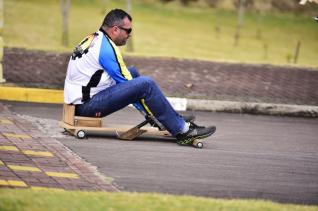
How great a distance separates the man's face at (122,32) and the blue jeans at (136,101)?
17.9 inches

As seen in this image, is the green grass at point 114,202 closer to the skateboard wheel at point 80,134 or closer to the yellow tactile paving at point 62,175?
the yellow tactile paving at point 62,175

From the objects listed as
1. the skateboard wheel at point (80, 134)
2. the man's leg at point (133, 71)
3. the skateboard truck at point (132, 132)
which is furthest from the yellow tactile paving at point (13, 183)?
the man's leg at point (133, 71)

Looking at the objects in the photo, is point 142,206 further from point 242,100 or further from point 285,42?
point 285,42

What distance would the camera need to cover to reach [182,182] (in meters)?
7.00

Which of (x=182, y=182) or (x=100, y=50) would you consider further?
(x=100, y=50)

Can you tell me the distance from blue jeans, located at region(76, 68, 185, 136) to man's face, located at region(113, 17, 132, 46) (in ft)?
1.49

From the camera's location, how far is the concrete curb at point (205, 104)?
11.2 metres

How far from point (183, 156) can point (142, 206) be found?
7.91ft

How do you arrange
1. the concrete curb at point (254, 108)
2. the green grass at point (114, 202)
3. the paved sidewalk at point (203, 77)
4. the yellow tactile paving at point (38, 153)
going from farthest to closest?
the paved sidewalk at point (203, 77) → the concrete curb at point (254, 108) → the yellow tactile paving at point (38, 153) → the green grass at point (114, 202)

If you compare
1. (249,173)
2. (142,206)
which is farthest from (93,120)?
(142,206)

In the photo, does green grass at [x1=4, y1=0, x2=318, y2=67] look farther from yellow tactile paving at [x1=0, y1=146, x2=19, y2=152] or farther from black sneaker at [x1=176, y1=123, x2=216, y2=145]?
yellow tactile paving at [x1=0, y1=146, x2=19, y2=152]

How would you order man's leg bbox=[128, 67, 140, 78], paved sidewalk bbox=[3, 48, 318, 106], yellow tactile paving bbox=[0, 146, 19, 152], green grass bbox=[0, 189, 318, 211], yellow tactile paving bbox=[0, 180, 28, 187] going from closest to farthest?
green grass bbox=[0, 189, 318, 211]
yellow tactile paving bbox=[0, 180, 28, 187]
yellow tactile paving bbox=[0, 146, 19, 152]
man's leg bbox=[128, 67, 140, 78]
paved sidewalk bbox=[3, 48, 318, 106]

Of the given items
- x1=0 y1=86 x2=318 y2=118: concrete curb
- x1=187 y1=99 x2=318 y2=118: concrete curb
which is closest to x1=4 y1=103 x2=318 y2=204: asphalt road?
x1=0 y1=86 x2=318 y2=118: concrete curb

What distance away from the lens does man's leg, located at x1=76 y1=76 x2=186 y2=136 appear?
850cm
